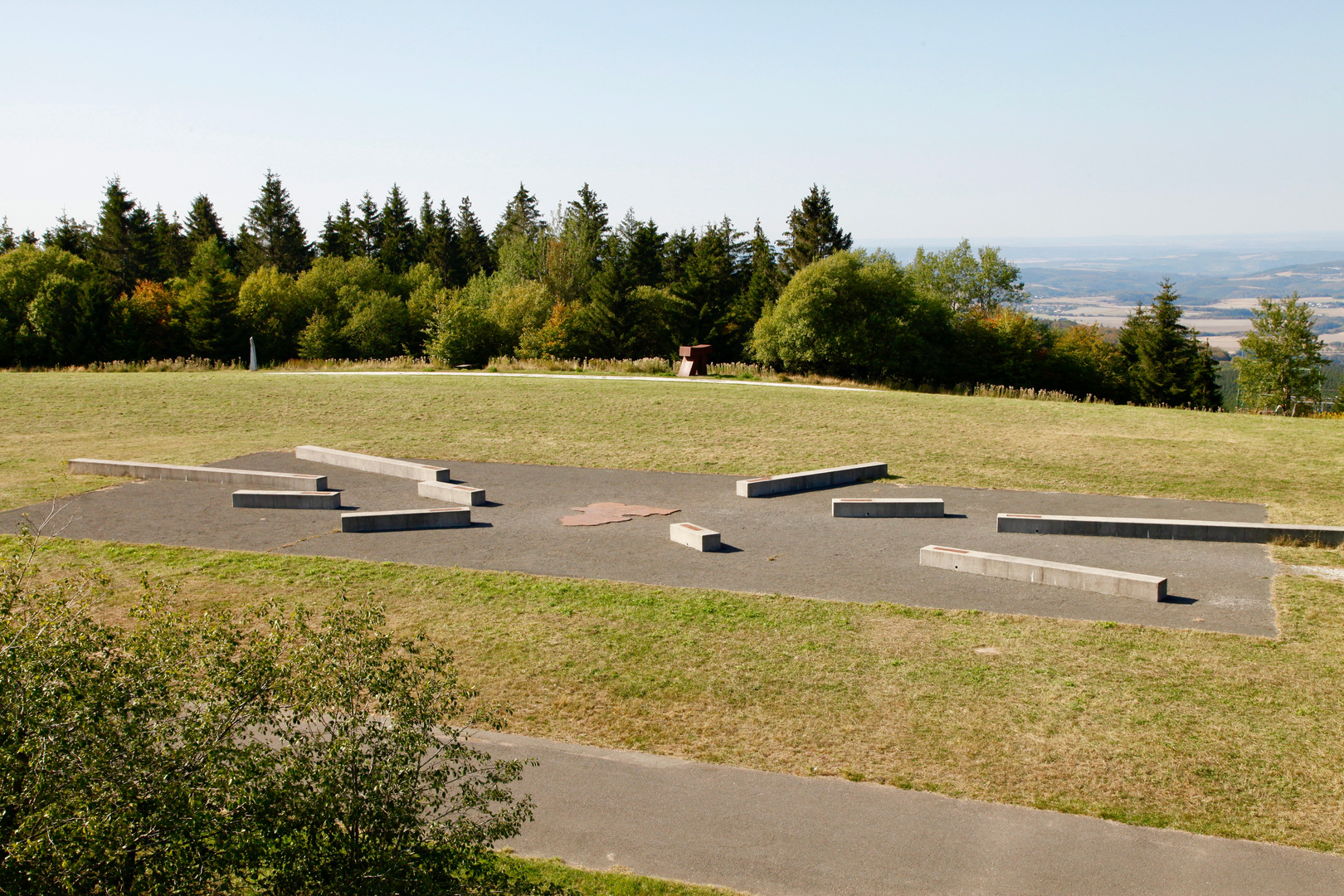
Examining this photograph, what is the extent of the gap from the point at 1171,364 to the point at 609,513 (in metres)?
61.6

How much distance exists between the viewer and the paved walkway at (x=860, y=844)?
5242mm

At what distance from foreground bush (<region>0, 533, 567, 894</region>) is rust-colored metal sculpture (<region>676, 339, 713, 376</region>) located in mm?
31939

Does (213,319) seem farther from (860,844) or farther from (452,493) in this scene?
(860,844)

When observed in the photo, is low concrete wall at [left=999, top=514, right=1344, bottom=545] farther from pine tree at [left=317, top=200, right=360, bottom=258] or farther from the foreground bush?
pine tree at [left=317, top=200, right=360, bottom=258]

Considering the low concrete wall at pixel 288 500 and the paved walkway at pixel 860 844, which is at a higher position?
the low concrete wall at pixel 288 500

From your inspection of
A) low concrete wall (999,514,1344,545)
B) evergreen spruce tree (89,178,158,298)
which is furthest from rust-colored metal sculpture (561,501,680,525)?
evergreen spruce tree (89,178,158,298)

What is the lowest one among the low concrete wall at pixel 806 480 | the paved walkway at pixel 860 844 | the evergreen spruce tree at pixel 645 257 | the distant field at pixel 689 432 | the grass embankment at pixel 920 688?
the paved walkway at pixel 860 844

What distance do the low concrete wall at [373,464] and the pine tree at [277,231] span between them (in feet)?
226

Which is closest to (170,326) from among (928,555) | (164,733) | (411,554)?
(411,554)

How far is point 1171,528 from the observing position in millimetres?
13328

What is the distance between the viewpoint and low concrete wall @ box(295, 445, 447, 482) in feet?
55.6

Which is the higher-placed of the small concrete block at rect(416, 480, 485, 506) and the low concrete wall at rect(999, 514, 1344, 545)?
the small concrete block at rect(416, 480, 485, 506)

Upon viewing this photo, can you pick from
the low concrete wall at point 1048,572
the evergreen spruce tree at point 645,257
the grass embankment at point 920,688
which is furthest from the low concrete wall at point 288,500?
the evergreen spruce tree at point 645,257

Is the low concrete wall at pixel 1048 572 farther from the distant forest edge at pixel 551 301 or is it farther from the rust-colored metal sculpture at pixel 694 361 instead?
the distant forest edge at pixel 551 301
